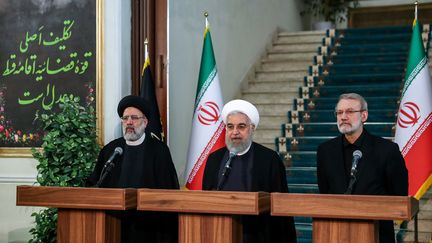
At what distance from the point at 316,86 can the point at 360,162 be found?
584 centimetres

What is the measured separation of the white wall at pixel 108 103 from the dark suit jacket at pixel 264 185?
2429 millimetres

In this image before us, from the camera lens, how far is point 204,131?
6371 mm

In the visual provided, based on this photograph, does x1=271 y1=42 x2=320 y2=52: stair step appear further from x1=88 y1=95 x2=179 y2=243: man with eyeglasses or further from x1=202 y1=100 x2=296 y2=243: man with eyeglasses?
x1=202 y1=100 x2=296 y2=243: man with eyeglasses

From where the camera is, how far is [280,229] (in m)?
3.77

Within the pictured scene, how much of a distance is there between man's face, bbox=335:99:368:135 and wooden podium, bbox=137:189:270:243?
0.90 m

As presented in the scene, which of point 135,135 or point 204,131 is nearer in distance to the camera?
point 135,135

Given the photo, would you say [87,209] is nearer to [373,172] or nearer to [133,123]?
[133,123]

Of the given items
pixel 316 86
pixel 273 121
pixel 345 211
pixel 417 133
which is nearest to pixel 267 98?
pixel 273 121

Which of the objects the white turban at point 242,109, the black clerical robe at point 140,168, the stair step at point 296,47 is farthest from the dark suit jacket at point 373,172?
the stair step at point 296,47

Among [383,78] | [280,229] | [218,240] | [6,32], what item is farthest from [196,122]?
[383,78]

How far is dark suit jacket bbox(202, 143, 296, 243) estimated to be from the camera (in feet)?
12.1

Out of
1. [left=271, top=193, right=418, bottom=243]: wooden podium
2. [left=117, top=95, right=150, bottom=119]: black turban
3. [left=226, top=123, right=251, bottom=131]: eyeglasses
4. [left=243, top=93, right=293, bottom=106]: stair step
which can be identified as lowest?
[left=271, top=193, right=418, bottom=243]: wooden podium

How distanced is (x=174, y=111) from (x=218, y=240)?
4089 millimetres

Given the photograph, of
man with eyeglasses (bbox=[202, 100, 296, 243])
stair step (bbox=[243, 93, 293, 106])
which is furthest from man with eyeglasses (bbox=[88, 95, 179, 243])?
stair step (bbox=[243, 93, 293, 106])
